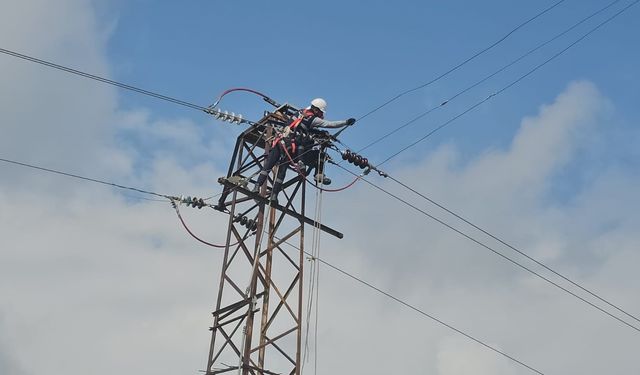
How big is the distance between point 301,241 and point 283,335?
94.9 inches

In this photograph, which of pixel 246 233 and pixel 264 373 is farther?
pixel 246 233

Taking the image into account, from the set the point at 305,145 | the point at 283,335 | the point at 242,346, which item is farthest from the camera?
the point at 305,145

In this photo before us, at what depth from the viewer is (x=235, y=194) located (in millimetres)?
21531

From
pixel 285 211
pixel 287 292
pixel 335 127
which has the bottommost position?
pixel 287 292

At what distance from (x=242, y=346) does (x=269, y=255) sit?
2.50m

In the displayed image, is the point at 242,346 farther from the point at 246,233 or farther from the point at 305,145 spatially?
the point at 305,145

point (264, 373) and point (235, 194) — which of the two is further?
point (235, 194)

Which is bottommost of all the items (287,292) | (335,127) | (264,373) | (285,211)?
(264,373)

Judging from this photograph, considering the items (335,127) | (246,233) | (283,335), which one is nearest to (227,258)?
(246,233)

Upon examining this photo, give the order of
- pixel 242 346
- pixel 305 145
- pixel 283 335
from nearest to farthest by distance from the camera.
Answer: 1. pixel 242 346
2. pixel 283 335
3. pixel 305 145

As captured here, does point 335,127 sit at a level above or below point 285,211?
above

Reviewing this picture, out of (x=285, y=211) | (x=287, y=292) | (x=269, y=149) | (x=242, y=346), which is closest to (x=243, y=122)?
(x=269, y=149)

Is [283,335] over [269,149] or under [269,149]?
under

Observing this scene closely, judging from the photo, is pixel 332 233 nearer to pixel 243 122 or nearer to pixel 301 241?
pixel 301 241
